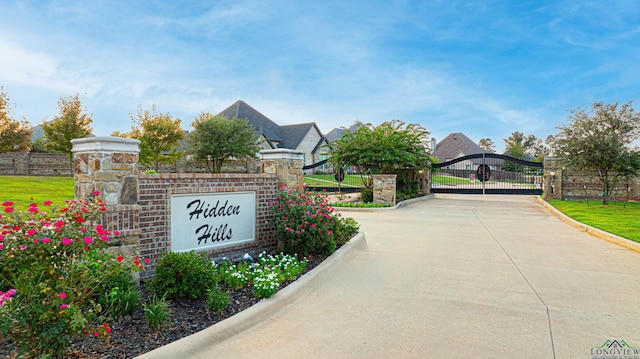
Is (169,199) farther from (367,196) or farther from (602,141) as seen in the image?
(602,141)

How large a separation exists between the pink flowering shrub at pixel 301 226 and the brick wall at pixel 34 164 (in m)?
28.3

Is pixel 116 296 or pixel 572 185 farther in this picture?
pixel 572 185

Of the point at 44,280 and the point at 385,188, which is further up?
the point at 385,188

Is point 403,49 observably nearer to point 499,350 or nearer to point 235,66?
point 235,66

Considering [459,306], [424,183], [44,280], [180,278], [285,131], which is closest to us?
[44,280]

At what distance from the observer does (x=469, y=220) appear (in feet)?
40.0

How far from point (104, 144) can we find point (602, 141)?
63.0ft

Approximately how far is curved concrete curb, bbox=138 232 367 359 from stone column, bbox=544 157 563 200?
18.9 meters

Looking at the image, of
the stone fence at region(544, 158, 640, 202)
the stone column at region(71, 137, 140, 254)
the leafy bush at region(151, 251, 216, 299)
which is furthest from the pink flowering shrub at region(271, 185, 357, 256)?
the stone fence at region(544, 158, 640, 202)

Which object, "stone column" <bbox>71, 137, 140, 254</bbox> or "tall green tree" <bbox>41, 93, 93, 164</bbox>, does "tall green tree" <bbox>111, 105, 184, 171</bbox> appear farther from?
"stone column" <bbox>71, 137, 140, 254</bbox>

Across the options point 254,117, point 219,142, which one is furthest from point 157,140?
point 254,117

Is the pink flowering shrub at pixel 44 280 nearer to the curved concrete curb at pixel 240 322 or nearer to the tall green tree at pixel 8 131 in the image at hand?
the curved concrete curb at pixel 240 322

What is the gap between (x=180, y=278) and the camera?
4.15 meters

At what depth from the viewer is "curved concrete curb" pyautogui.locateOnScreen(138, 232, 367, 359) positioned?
3117 mm
